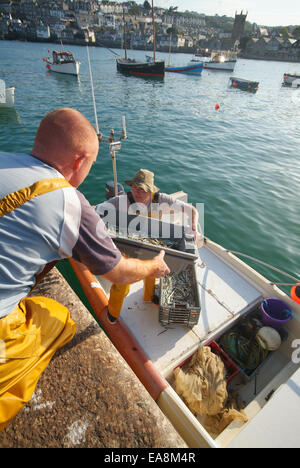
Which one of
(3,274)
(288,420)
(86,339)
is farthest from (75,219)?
(288,420)

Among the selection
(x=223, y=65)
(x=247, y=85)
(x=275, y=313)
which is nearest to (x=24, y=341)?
(x=275, y=313)

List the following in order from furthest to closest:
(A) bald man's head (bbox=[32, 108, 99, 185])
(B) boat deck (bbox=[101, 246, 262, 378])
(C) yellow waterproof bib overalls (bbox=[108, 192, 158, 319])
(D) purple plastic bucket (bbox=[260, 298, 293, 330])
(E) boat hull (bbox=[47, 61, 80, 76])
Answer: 1. (E) boat hull (bbox=[47, 61, 80, 76])
2. (D) purple plastic bucket (bbox=[260, 298, 293, 330])
3. (B) boat deck (bbox=[101, 246, 262, 378])
4. (C) yellow waterproof bib overalls (bbox=[108, 192, 158, 319])
5. (A) bald man's head (bbox=[32, 108, 99, 185])

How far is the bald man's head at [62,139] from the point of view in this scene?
163 cm

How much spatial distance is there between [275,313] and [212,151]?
1140cm

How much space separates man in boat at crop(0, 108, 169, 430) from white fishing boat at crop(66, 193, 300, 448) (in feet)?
4.43

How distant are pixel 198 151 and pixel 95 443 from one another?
13296 millimetres

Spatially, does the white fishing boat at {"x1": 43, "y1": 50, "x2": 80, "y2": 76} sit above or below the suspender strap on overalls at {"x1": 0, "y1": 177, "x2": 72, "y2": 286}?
above

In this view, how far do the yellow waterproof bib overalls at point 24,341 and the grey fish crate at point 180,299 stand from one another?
1.45 meters

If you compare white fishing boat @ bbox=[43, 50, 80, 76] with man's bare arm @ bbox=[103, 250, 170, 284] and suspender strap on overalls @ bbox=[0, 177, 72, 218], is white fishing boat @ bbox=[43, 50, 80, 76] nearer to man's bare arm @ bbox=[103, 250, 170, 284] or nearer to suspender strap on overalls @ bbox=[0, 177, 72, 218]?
man's bare arm @ bbox=[103, 250, 170, 284]

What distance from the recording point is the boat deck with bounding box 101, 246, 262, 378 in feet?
Answer: 10.3

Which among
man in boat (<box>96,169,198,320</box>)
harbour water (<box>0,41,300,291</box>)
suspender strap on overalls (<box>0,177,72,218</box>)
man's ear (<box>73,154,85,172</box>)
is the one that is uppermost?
man's ear (<box>73,154,85,172</box>)

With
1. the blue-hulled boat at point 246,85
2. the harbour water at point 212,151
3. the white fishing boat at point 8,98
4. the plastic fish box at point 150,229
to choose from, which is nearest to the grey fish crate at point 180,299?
the plastic fish box at point 150,229

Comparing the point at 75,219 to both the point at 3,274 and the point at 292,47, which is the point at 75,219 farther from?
the point at 292,47

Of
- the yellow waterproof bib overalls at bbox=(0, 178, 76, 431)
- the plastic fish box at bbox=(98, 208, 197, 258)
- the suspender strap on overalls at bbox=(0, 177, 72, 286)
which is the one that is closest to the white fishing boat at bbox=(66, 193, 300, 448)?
the plastic fish box at bbox=(98, 208, 197, 258)
